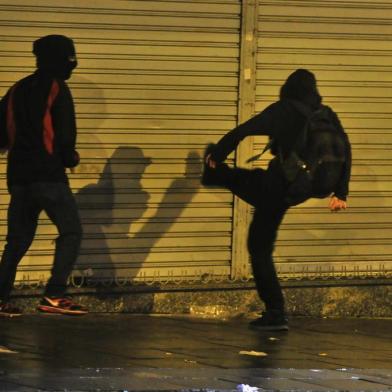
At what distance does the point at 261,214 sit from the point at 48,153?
1553mm

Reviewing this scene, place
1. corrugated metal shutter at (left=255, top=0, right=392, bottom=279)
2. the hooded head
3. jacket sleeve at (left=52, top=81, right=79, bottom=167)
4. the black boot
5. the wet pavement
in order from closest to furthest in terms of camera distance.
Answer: the wet pavement, jacket sleeve at (left=52, top=81, right=79, bottom=167), the hooded head, the black boot, corrugated metal shutter at (left=255, top=0, right=392, bottom=279)

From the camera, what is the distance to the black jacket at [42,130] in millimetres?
8109

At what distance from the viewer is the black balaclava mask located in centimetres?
816

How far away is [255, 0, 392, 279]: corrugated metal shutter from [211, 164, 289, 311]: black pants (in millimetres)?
1209

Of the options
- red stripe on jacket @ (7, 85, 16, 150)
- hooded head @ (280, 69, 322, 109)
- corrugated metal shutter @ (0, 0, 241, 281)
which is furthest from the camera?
corrugated metal shutter @ (0, 0, 241, 281)

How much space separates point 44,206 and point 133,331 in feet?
3.68

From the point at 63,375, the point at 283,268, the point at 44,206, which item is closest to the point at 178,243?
Result: the point at 283,268

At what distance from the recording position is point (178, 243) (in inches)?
376

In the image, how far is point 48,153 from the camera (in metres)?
8.13

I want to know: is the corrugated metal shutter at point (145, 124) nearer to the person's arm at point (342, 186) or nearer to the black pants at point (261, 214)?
the black pants at point (261, 214)

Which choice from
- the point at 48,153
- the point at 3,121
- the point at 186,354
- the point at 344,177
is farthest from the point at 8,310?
the point at 344,177

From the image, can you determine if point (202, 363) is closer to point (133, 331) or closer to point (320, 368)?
→ point (320, 368)

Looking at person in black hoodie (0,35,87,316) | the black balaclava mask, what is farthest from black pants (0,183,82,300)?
the black balaclava mask

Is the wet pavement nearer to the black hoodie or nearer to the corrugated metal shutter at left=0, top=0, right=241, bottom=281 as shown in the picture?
the corrugated metal shutter at left=0, top=0, right=241, bottom=281
